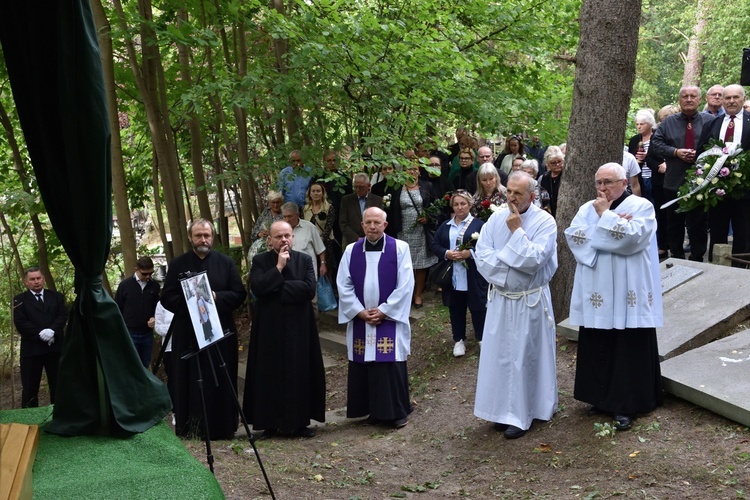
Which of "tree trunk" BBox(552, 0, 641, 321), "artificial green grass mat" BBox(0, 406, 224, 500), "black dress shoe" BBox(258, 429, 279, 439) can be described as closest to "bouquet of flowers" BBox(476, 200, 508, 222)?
"tree trunk" BBox(552, 0, 641, 321)

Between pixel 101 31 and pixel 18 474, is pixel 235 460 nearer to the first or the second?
pixel 18 474

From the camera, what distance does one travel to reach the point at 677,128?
987 centimetres

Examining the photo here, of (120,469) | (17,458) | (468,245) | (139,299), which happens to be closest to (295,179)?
(139,299)

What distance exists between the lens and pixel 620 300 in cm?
652

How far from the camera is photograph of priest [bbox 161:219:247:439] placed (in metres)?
8.03

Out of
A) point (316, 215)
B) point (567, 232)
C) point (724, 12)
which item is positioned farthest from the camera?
point (724, 12)

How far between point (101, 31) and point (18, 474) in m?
7.16

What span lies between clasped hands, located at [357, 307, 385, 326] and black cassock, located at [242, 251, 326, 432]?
0.50 m

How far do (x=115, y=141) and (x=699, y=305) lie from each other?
675cm

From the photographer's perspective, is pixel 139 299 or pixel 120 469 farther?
pixel 139 299

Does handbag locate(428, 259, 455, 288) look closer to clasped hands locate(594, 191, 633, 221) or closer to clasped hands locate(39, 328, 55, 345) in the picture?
clasped hands locate(594, 191, 633, 221)

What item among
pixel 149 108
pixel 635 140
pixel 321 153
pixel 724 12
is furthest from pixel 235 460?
pixel 724 12

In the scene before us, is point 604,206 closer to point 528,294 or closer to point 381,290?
point 528,294

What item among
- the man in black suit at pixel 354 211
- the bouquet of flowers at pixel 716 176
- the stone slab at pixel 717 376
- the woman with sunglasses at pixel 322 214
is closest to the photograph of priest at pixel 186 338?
the man in black suit at pixel 354 211
